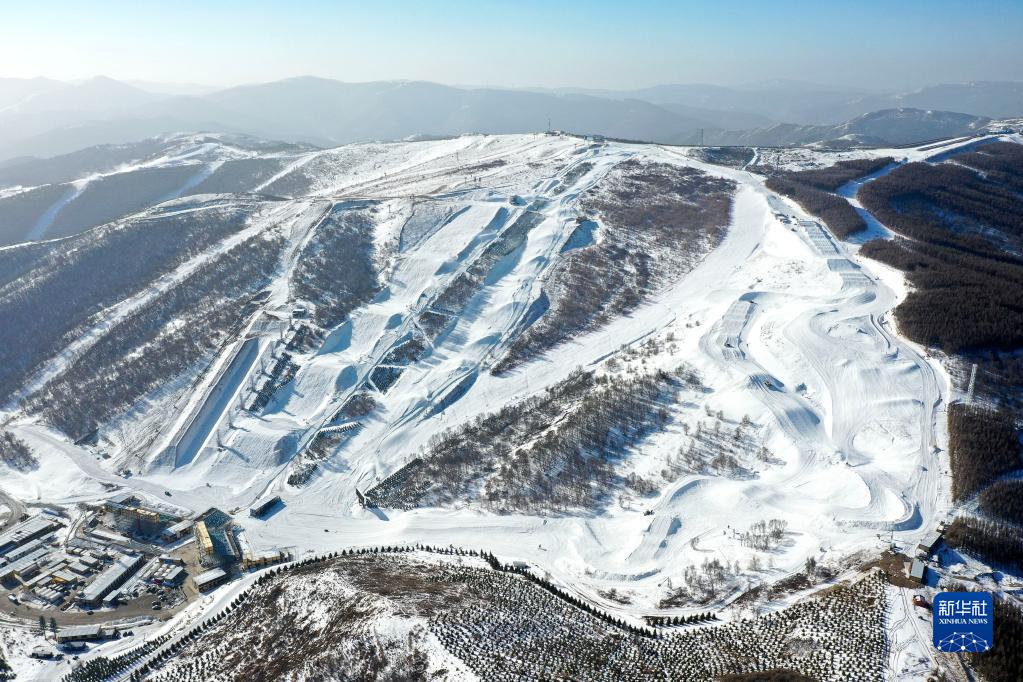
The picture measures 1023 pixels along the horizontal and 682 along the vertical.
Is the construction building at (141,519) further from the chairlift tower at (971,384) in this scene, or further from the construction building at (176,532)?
the chairlift tower at (971,384)

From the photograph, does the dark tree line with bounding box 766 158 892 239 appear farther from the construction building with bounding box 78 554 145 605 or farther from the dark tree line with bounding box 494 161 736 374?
the construction building with bounding box 78 554 145 605

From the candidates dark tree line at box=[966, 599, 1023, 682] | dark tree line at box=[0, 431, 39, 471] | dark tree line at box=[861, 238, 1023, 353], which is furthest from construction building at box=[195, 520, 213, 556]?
dark tree line at box=[861, 238, 1023, 353]

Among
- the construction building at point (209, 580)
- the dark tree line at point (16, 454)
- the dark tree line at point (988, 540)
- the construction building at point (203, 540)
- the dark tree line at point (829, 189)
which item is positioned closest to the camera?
the dark tree line at point (988, 540)

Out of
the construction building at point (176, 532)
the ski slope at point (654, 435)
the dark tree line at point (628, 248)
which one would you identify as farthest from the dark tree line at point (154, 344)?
the dark tree line at point (628, 248)

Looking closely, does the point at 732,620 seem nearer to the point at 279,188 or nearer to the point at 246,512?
the point at 246,512

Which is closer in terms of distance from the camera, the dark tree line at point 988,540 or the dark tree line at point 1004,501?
the dark tree line at point 988,540

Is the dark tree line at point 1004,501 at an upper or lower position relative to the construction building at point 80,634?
upper

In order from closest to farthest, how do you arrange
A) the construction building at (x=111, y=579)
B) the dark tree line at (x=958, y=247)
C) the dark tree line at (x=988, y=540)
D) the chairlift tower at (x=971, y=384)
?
the dark tree line at (x=988, y=540) → the construction building at (x=111, y=579) → the chairlift tower at (x=971, y=384) → the dark tree line at (x=958, y=247)
